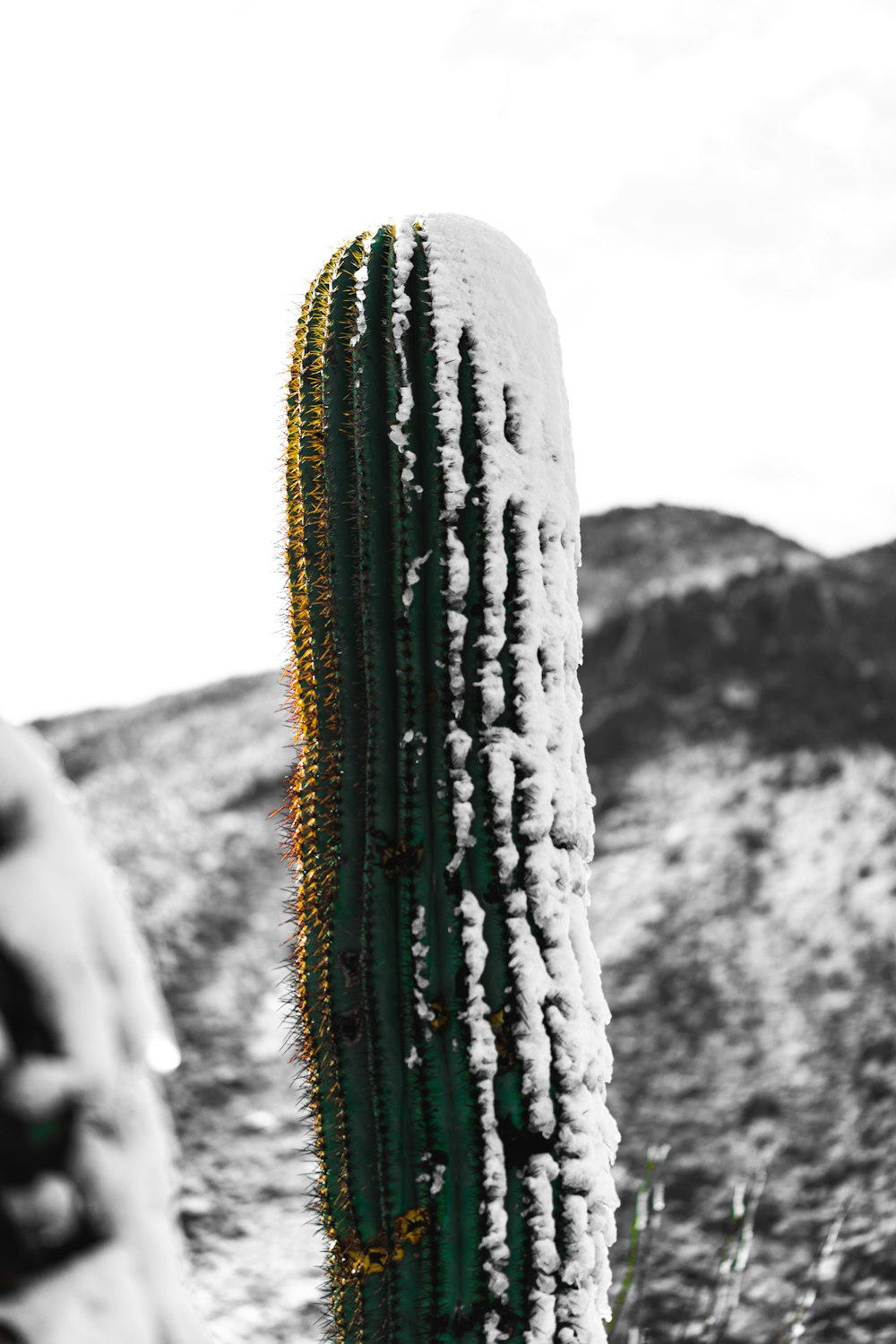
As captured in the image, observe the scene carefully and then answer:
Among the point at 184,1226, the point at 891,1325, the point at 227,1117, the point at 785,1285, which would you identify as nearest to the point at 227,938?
the point at 227,1117

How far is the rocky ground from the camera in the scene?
3500mm

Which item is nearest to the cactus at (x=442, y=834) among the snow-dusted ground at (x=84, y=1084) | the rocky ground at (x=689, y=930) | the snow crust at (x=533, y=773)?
the snow crust at (x=533, y=773)

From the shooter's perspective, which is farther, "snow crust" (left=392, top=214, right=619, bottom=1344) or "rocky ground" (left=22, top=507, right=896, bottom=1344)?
"rocky ground" (left=22, top=507, right=896, bottom=1344)

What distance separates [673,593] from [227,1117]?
214 inches

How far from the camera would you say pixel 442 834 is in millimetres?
1431

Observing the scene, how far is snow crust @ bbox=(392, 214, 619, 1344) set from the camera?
1404mm

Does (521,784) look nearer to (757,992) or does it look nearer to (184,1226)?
(184,1226)

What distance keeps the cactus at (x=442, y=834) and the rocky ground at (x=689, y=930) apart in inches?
7.8

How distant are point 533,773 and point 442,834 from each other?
0.14m

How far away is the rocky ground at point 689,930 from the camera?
3.50 meters

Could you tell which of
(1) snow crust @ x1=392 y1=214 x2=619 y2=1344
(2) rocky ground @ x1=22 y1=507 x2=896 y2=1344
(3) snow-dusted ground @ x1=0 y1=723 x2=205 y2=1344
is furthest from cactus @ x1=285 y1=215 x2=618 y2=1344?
(3) snow-dusted ground @ x1=0 y1=723 x2=205 y2=1344

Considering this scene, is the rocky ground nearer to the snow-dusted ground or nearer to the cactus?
the cactus

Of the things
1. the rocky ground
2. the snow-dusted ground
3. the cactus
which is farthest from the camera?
the rocky ground

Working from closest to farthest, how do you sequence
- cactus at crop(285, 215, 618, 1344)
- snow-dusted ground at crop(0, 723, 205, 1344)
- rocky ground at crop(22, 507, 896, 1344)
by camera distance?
snow-dusted ground at crop(0, 723, 205, 1344) < cactus at crop(285, 215, 618, 1344) < rocky ground at crop(22, 507, 896, 1344)
